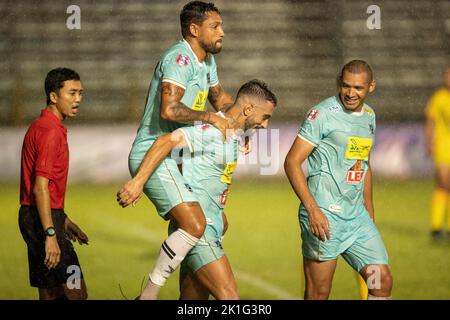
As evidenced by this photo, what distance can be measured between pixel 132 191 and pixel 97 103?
35.0ft

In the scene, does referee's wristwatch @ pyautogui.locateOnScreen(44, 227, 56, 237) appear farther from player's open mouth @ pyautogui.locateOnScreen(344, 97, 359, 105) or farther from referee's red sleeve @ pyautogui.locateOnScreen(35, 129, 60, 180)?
player's open mouth @ pyautogui.locateOnScreen(344, 97, 359, 105)

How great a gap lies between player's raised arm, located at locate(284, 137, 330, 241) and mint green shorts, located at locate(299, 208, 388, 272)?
119 mm

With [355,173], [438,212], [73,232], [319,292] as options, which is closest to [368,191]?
[355,173]

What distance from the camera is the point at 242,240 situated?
34.9 feet

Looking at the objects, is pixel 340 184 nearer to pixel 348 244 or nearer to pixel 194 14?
pixel 348 244

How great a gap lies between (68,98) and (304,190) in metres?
1.65

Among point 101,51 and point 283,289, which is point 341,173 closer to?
point 283,289

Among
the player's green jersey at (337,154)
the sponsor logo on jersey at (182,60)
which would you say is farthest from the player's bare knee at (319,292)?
the sponsor logo on jersey at (182,60)

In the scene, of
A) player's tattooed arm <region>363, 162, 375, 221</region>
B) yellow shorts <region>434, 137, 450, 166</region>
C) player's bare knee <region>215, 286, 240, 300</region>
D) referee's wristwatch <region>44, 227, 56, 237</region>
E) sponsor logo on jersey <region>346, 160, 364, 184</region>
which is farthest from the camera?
yellow shorts <region>434, 137, 450, 166</region>

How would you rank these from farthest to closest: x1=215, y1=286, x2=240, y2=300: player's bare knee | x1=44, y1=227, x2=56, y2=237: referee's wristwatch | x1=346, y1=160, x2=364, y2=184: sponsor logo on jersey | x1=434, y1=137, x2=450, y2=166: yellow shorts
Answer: x1=434, y1=137, x2=450, y2=166: yellow shorts
x1=346, y1=160, x2=364, y2=184: sponsor logo on jersey
x1=44, y1=227, x2=56, y2=237: referee's wristwatch
x1=215, y1=286, x2=240, y2=300: player's bare knee

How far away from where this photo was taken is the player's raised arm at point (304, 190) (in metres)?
5.57

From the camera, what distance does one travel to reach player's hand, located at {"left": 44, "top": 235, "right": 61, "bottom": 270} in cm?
549

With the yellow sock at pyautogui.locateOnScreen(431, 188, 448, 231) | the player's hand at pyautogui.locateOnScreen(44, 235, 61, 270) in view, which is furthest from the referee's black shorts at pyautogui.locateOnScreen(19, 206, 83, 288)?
the yellow sock at pyautogui.locateOnScreen(431, 188, 448, 231)

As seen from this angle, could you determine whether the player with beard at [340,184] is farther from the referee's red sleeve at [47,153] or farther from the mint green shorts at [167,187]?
the referee's red sleeve at [47,153]
